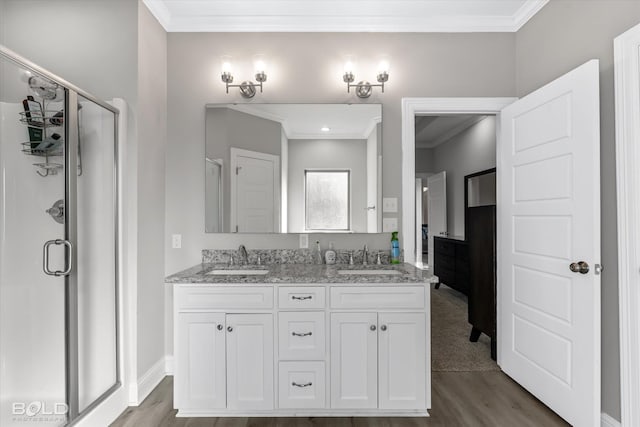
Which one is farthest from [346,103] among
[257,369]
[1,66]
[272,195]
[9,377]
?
[9,377]

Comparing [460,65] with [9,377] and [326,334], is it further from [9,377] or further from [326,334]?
[9,377]

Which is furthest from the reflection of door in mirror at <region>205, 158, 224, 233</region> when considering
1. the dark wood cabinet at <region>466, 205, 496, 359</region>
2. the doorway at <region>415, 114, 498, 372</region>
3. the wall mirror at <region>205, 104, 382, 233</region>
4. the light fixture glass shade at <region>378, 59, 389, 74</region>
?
the dark wood cabinet at <region>466, 205, 496, 359</region>

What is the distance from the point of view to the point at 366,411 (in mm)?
2088

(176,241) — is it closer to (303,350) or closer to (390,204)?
(303,350)

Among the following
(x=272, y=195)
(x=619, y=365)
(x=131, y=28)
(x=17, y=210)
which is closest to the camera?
(x=619, y=365)

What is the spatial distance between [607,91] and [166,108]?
9.83 feet

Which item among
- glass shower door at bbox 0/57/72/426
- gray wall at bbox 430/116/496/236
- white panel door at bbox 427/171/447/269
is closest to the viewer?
glass shower door at bbox 0/57/72/426

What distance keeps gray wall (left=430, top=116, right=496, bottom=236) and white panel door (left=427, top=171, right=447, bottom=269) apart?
0.09m

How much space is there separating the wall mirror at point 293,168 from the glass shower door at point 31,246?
3.26ft

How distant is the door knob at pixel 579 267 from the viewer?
1.87 meters

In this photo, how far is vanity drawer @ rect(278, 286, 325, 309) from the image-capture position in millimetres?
2094

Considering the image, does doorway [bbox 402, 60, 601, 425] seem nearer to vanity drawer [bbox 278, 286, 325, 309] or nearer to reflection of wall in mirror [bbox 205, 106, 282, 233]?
vanity drawer [bbox 278, 286, 325, 309]

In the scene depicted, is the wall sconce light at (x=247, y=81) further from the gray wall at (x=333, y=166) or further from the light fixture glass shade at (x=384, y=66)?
the light fixture glass shade at (x=384, y=66)

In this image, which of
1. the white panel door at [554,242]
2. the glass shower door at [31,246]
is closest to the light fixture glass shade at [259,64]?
the glass shower door at [31,246]
